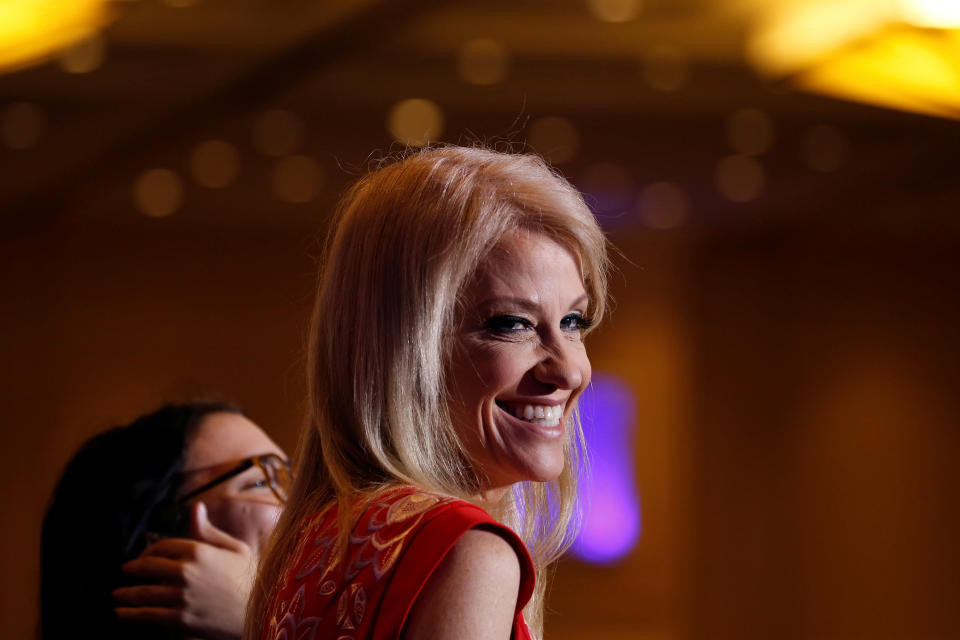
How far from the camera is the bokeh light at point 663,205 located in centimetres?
885

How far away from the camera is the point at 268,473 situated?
1790 mm

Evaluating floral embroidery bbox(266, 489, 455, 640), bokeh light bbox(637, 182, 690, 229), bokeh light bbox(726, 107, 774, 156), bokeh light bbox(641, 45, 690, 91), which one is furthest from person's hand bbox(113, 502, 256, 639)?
bokeh light bbox(637, 182, 690, 229)

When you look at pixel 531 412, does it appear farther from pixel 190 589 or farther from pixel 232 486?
pixel 232 486

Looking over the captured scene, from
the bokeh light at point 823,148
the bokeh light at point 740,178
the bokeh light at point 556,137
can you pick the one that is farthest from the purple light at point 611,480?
the bokeh light at point 823,148

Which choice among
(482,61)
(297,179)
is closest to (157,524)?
(482,61)

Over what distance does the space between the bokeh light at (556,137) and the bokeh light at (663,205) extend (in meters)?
0.76

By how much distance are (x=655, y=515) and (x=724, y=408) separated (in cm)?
115

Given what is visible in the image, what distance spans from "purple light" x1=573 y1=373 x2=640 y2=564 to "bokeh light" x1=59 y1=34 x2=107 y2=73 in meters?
4.54

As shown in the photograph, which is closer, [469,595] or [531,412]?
[469,595]

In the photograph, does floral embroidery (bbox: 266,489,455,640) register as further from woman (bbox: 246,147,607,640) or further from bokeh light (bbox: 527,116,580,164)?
bokeh light (bbox: 527,116,580,164)

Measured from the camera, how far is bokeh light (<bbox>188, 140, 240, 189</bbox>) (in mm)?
8211

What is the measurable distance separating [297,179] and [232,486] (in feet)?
23.5

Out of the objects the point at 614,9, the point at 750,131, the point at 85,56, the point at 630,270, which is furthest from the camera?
the point at 630,270

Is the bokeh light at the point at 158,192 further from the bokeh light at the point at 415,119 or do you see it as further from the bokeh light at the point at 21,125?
the bokeh light at the point at 415,119
